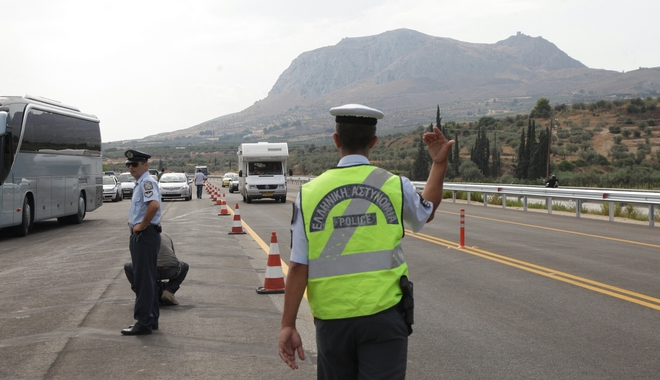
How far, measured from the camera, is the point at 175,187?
3962 cm

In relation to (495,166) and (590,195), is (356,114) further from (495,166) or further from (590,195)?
(495,166)

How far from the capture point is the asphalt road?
20.8 ft

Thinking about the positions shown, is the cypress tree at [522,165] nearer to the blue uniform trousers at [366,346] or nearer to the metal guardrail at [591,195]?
the metal guardrail at [591,195]

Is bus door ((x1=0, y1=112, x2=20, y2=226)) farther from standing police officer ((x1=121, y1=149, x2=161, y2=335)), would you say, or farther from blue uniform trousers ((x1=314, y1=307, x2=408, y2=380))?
blue uniform trousers ((x1=314, y1=307, x2=408, y2=380))

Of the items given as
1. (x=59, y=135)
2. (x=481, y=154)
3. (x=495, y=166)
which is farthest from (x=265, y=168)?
(x=481, y=154)

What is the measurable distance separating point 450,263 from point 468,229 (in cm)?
707

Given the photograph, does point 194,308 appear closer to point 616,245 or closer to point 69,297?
point 69,297

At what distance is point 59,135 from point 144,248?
1620 cm

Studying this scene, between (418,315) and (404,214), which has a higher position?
(404,214)

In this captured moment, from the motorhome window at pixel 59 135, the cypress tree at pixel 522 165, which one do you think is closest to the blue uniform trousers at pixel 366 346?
the motorhome window at pixel 59 135

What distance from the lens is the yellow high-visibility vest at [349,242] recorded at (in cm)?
339

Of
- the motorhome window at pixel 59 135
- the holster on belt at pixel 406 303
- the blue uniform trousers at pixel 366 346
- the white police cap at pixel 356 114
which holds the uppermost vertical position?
the motorhome window at pixel 59 135

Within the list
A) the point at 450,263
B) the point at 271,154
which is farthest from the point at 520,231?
the point at 271,154

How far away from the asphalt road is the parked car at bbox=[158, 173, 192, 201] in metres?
23.3
